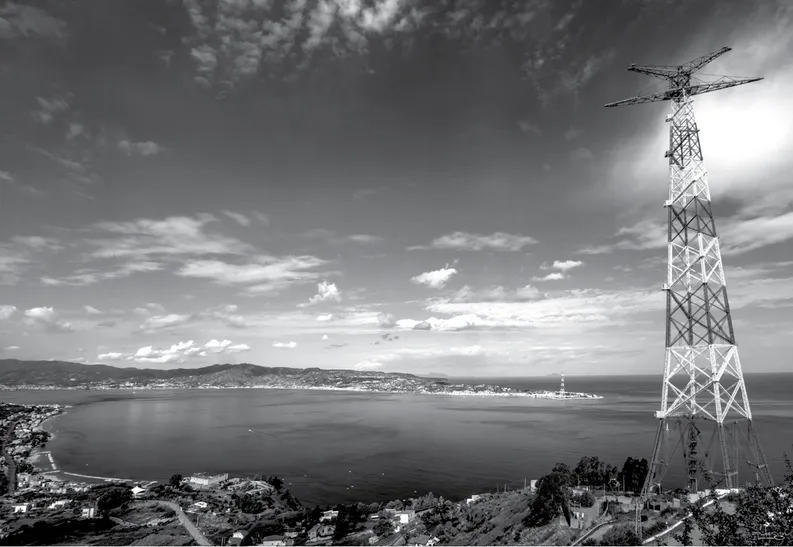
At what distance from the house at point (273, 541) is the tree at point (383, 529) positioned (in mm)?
5940

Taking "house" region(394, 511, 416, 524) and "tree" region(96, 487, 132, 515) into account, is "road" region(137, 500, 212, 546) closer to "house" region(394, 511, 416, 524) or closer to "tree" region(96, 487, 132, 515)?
"tree" region(96, 487, 132, 515)

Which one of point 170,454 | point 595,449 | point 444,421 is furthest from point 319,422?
point 595,449

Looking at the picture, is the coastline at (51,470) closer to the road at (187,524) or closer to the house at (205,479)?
the house at (205,479)

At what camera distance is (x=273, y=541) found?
26.9 metres

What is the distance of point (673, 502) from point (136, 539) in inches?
1225

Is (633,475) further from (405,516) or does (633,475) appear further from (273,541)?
(273,541)

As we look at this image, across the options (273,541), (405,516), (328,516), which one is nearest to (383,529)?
(405,516)

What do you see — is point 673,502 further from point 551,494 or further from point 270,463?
point 270,463

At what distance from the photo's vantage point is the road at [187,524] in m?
26.9

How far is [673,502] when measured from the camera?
2114cm

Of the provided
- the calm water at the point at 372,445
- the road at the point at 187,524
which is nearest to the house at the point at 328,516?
the calm water at the point at 372,445

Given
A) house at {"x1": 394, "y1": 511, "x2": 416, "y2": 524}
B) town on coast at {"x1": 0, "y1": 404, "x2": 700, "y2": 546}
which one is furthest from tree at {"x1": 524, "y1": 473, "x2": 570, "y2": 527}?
house at {"x1": 394, "y1": 511, "x2": 416, "y2": 524}

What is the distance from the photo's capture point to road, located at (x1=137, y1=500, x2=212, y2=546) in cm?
2691

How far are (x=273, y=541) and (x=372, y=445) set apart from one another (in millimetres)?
38855
